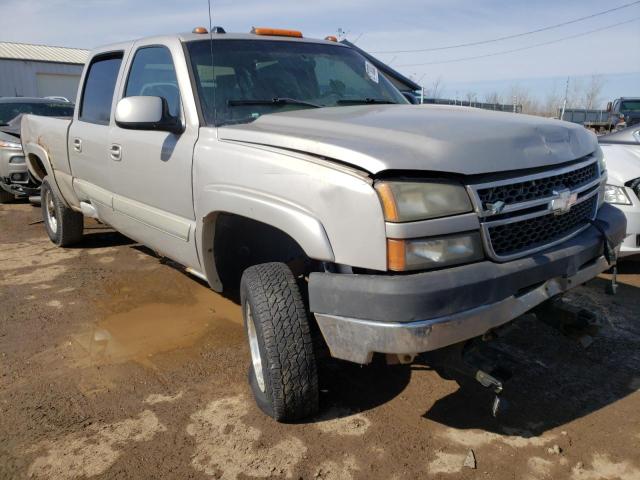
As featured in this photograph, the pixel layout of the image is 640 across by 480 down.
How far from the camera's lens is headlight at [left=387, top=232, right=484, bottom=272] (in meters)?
2.15

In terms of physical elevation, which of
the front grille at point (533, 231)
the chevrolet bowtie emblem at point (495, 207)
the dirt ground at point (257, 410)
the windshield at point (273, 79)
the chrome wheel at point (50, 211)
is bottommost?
the dirt ground at point (257, 410)

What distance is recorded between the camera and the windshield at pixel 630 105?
53.6ft

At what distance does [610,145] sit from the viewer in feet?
17.5

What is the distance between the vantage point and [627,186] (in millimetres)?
4820

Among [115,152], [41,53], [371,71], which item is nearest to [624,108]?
[371,71]

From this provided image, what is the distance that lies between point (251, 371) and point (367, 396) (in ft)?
2.18

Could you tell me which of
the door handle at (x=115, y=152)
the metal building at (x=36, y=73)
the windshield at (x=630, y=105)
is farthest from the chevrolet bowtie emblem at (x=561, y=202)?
the metal building at (x=36, y=73)

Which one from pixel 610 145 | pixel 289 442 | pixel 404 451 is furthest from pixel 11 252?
pixel 610 145

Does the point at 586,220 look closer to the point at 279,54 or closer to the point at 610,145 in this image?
the point at 279,54

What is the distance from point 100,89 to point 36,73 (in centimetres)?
3708

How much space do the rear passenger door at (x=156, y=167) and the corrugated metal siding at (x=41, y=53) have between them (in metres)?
36.4

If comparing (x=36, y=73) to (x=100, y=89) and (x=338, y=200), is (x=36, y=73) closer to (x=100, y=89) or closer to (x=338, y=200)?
(x=100, y=89)

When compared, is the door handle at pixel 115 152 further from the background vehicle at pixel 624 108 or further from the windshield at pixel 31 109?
the background vehicle at pixel 624 108

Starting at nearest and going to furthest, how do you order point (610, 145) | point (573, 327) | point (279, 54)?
point (573, 327)
point (279, 54)
point (610, 145)
